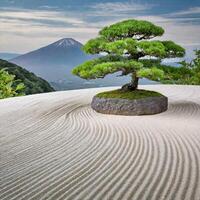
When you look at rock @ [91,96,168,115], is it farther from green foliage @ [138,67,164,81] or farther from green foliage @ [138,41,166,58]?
green foliage @ [138,41,166,58]

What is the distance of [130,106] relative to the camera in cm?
565

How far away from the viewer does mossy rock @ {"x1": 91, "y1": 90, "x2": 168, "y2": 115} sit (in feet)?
18.5

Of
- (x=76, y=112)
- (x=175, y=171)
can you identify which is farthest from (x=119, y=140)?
(x=76, y=112)

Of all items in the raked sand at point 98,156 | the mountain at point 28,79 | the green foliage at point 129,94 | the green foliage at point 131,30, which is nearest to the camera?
the raked sand at point 98,156

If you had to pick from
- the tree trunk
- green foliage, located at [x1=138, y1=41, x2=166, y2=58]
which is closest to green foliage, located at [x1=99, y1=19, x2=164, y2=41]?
green foliage, located at [x1=138, y1=41, x2=166, y2=58]

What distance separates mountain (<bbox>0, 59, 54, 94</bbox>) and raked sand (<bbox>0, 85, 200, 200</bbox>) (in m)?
9.21

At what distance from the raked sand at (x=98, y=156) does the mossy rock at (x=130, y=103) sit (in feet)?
0.64

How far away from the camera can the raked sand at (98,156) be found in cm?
247

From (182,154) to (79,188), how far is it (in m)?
1.15

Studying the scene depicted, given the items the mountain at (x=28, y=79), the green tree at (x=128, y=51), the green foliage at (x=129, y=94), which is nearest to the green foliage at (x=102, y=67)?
the green tree at (x=128, y=51)

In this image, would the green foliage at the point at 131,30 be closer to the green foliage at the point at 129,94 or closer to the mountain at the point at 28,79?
the green foliage at the point at 129,94

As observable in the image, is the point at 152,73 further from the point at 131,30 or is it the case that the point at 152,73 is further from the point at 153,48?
the point at 131,30

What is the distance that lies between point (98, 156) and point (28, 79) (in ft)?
42.9

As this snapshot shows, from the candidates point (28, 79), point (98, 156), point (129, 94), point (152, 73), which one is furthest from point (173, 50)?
point (28, 79)
